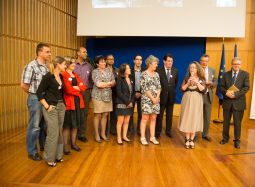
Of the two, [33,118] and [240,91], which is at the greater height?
[240,91]

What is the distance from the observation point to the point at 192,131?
3736mm

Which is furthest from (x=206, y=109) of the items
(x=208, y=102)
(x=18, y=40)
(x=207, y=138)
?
(x=18, y=40)

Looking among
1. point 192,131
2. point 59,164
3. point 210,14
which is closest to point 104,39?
point 210,14

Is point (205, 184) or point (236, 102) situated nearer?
point (205, 184)

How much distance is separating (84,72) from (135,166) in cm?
178

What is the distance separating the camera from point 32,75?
118 inches

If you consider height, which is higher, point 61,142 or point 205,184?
point 61,142

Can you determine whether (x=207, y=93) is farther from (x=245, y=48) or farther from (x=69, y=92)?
(x=245, y=48)

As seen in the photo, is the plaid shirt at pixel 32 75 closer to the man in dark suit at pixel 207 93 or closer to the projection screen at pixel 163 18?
the man in dark suit at pixel 207 93

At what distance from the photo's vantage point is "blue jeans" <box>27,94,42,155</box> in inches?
119

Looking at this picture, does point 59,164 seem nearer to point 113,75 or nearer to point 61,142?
point 61,142

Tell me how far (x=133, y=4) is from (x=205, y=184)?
4536 mm

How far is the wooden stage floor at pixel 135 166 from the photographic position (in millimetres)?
2615

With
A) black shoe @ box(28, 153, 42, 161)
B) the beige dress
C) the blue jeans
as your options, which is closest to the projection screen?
the beige dress
